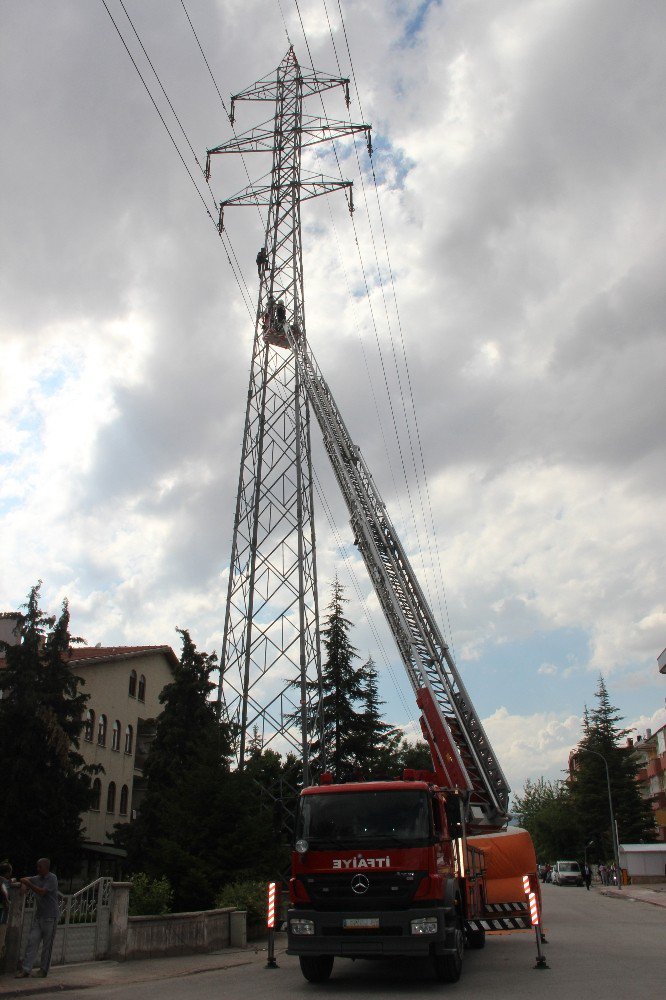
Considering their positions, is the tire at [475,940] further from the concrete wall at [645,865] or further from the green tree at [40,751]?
the concrete wall at [645,865]

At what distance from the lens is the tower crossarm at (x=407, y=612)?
1820 cm

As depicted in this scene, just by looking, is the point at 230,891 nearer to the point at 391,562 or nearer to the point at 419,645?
the point at 419,645

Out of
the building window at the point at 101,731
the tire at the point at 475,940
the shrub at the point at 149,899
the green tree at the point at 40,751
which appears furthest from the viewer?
the building window at the point at 101,731

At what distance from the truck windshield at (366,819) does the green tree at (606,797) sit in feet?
169

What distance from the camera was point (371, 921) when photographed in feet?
33.8

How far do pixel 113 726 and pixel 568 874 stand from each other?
33918 millimetres

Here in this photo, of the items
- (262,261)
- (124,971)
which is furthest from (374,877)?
(262,261)

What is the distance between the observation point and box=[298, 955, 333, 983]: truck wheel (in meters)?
11.2

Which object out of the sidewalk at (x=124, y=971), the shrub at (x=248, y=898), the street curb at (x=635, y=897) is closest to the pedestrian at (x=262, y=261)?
the shrub at (x=248, y=898)

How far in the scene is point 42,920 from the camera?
37.5 ft

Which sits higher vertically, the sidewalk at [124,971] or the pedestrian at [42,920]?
the pedestrian at [42,920]

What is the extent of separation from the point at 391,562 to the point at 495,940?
27.3 feet

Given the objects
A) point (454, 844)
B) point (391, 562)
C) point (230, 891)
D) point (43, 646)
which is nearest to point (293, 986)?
point (454, 844)

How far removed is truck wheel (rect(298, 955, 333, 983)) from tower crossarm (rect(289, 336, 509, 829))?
6414mm
